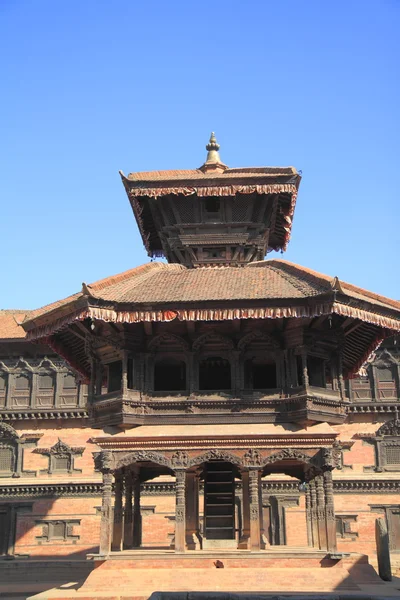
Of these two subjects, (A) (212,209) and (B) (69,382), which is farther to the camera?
(B) (69,382)

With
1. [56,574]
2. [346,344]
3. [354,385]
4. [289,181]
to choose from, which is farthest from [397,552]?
[289,181]

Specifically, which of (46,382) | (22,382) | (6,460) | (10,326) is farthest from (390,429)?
(10,326)

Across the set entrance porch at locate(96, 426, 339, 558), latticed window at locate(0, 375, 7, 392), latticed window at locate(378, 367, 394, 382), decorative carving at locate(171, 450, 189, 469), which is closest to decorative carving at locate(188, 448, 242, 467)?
entrance porch at locate(96, 426, 339, 558)

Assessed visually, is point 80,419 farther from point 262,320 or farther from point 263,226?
point 262,320

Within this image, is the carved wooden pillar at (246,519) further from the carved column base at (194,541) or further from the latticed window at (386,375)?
the latticed window at (386,375)

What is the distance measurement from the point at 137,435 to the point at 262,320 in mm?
4038

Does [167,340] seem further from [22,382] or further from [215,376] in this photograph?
[22,382]

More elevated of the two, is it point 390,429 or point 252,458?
point 390,429

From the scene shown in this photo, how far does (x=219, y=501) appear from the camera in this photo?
18.2 meters

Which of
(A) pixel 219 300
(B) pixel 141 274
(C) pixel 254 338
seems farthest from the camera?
(B) pixel 141 274

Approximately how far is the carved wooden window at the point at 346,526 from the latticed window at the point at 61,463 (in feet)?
47.2

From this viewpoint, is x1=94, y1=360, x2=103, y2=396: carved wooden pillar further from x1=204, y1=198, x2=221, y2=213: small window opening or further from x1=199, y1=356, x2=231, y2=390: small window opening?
x1=204, y1=198, x2=221, y2=213: small window opening

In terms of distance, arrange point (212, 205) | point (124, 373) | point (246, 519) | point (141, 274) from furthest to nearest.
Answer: point (212, 205) → point (141, 274) → point (124, 373) → point (246, 519)

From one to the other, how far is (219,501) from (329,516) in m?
3.55
